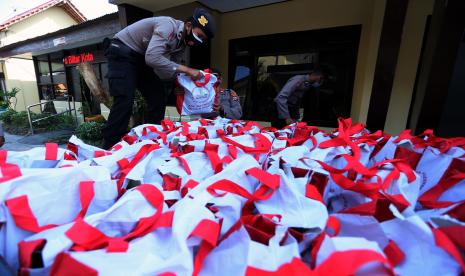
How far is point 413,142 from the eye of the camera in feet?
2.88

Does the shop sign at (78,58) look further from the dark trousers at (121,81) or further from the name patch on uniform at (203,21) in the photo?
the name patch on uniform at (203,21)

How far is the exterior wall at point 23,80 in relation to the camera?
35.5ft

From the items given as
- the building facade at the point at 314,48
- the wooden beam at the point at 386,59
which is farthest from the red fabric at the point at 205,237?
the building facade at the point at 314,48

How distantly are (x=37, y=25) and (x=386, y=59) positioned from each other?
48.9ft

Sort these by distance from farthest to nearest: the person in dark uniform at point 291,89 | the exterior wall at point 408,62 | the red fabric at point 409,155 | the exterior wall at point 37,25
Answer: the exterior wall at point 37,25 → the exterior wall at point 408,62 → the person in dark uniform at point 291,89 → the red fabric at point 409,155

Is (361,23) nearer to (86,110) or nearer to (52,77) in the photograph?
(86,110)

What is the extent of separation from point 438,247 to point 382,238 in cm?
7

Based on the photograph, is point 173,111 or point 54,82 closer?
point 173,111

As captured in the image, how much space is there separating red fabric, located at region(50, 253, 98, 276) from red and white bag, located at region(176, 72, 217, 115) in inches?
52.4

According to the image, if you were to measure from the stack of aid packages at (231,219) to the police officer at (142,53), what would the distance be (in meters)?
0.89

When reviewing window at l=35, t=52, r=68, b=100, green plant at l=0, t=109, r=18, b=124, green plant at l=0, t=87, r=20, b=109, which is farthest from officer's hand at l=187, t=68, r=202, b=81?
green plant at l=0, t=87, r=20, b=109

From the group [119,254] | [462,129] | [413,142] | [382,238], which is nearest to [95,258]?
[119,254]

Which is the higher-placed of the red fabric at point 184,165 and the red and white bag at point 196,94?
the red and white bag at point 196,94

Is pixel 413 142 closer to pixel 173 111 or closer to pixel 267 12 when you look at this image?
pixel 267 12
